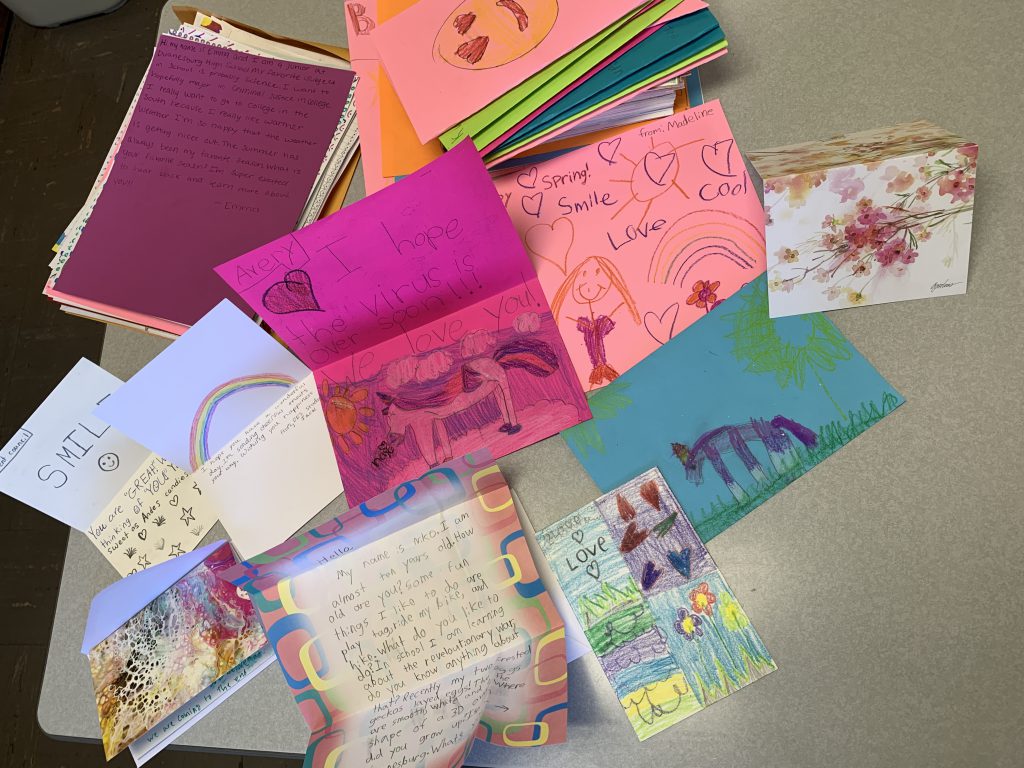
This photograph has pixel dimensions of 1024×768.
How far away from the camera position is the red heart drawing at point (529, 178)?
2.54 ft

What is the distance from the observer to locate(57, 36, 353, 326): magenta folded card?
818 millimetres

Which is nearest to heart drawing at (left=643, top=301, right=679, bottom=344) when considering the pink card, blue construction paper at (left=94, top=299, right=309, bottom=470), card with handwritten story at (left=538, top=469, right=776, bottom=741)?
→ the pink card

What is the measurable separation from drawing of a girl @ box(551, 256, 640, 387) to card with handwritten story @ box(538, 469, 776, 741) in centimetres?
10

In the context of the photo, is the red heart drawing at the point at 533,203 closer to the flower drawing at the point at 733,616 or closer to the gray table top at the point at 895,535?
the gray table top at the point at 895,535

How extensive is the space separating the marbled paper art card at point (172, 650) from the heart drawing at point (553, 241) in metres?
0.41

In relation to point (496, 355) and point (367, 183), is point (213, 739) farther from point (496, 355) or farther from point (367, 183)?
point (367, 183)

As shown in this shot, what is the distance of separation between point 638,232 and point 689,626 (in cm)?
35

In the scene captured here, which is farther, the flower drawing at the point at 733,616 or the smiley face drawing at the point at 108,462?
the smiley face drawing at the point at 108,462

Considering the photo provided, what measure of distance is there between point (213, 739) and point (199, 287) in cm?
43

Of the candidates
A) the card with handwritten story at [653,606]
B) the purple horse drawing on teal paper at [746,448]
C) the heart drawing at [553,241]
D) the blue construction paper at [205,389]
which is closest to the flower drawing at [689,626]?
the card with handwritten story at [653,606]

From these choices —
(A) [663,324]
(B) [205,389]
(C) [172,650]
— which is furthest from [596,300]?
(C) [172,650]

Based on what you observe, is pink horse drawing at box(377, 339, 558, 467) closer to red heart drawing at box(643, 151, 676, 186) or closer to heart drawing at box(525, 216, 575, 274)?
heart drawing at box(525, 216, 575, 274)

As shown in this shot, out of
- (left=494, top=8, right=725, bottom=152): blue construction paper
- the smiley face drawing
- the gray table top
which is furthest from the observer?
the smiley face drawing

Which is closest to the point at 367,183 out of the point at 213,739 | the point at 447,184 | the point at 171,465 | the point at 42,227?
the point at 447,184
